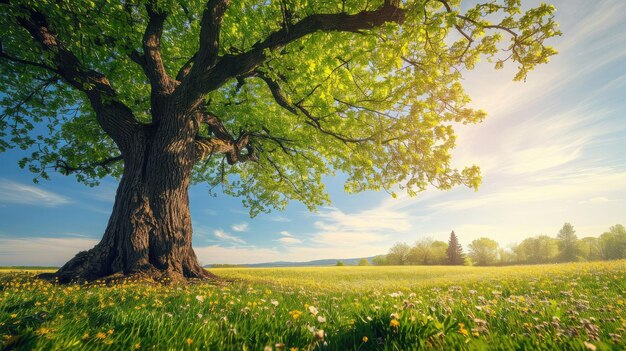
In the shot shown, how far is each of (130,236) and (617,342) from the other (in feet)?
36.4

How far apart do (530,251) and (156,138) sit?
97.6 m

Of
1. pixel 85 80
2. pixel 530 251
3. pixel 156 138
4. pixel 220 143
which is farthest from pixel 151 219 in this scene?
pixel 530 251

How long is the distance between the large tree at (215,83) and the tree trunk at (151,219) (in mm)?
41

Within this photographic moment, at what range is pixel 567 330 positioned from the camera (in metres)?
2.75

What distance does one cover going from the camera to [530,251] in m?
76.9

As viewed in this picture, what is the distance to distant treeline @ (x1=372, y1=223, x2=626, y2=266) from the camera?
228ft

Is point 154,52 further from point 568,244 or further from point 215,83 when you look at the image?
point 568,244

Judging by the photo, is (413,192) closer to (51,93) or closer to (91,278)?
(91,278)

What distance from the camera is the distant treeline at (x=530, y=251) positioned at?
69.6m

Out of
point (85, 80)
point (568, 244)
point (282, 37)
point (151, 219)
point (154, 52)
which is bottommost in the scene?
point (151, 219)

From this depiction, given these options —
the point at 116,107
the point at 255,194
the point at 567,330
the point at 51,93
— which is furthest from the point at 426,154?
the point at 51,93

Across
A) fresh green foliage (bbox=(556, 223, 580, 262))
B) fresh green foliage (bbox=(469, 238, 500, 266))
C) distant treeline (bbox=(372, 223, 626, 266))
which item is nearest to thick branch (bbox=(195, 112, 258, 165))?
distant treeline (bbox=(372, 223, 626, 266))

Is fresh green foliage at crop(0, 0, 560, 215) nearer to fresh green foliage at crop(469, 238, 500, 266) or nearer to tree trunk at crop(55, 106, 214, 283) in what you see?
tree trunk at crop(55, 106, 214, 283)

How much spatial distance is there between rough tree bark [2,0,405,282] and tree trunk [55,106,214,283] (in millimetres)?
30
